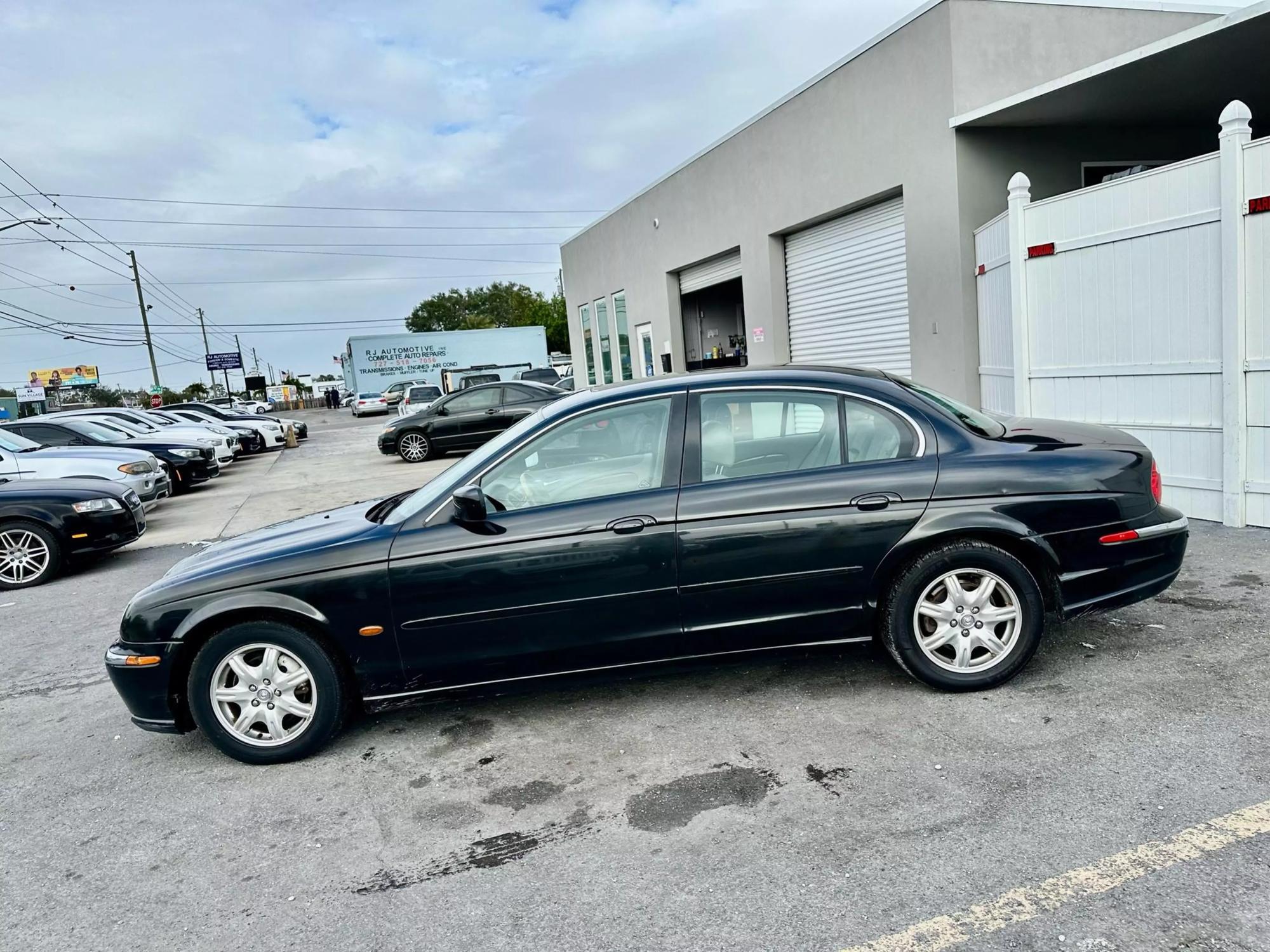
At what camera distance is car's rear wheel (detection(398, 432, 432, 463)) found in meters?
18.2

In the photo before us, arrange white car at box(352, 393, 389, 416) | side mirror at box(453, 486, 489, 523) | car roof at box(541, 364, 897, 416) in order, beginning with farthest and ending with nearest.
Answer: white car at box(352, 393, 389, 416), car roof at box(541, 364, 897, 416), side mirror at box(453, 486, 489, 523)

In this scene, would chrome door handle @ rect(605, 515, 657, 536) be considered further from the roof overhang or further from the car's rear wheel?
the car's rear wheel

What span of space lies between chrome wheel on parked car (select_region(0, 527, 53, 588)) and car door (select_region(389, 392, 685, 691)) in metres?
6.84

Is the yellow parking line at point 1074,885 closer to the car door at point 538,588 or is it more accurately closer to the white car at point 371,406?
→ the car door at point 538,588

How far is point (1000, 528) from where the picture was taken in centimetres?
388

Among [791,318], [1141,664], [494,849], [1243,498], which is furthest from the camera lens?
[791,318]

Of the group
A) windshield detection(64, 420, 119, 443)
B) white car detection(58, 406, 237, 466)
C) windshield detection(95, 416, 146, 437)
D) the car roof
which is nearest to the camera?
the car roof

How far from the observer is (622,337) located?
71.4ft

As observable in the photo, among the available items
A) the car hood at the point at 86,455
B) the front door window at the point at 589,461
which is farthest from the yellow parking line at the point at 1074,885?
the car hood at the point at 86,455

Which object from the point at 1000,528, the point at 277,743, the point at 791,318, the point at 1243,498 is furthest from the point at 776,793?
the point at 791,318

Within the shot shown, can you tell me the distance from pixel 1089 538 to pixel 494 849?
2.96 metres

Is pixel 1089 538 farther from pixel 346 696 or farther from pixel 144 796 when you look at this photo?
pixel 144 796

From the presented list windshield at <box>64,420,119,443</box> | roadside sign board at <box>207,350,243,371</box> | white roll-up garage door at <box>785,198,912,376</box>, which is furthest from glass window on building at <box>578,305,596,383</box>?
roadside sign board at <box>207,350,243,371</box>

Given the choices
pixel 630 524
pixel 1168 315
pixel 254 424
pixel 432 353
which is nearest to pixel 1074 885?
pixel 630 524
